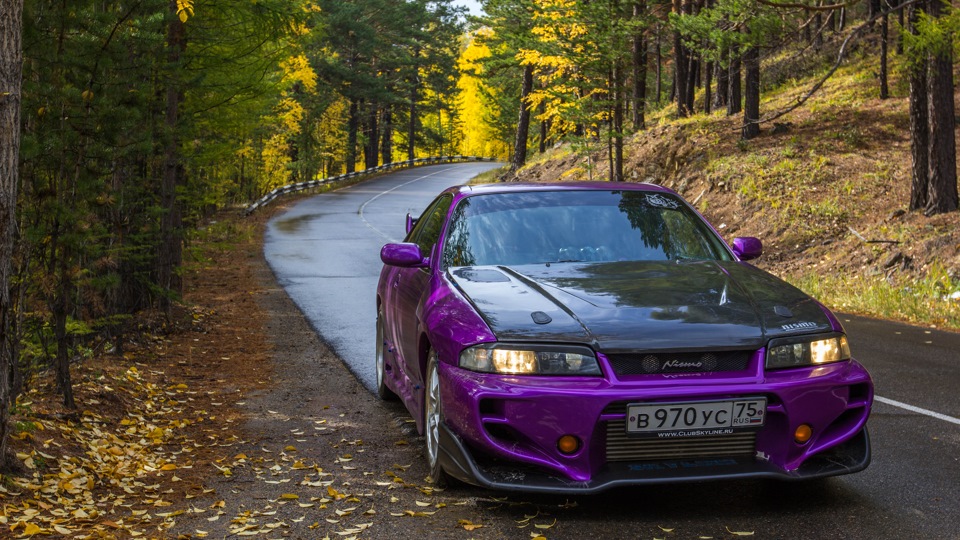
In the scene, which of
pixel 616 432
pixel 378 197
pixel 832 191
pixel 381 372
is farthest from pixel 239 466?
pixel 378 197

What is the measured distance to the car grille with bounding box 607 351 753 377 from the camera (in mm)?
4770

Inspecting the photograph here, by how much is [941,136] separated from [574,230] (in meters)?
13.4

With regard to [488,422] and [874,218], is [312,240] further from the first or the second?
[488,422]

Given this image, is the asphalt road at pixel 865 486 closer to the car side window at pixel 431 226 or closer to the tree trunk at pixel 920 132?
the car side window at pixel 431 226

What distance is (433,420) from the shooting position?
5656mm

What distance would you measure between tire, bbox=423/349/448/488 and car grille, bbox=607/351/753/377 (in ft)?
3.46

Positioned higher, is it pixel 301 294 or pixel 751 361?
pixel 751 361

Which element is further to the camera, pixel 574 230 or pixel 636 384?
pixel 574 230

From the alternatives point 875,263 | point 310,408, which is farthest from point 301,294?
point 875,263

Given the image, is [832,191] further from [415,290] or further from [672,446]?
[672,446]

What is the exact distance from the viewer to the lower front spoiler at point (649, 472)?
4723 millimetres

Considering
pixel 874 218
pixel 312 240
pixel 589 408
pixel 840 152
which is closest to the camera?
pixel 589 408

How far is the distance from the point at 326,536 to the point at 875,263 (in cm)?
1450

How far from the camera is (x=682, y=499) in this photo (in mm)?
5270
